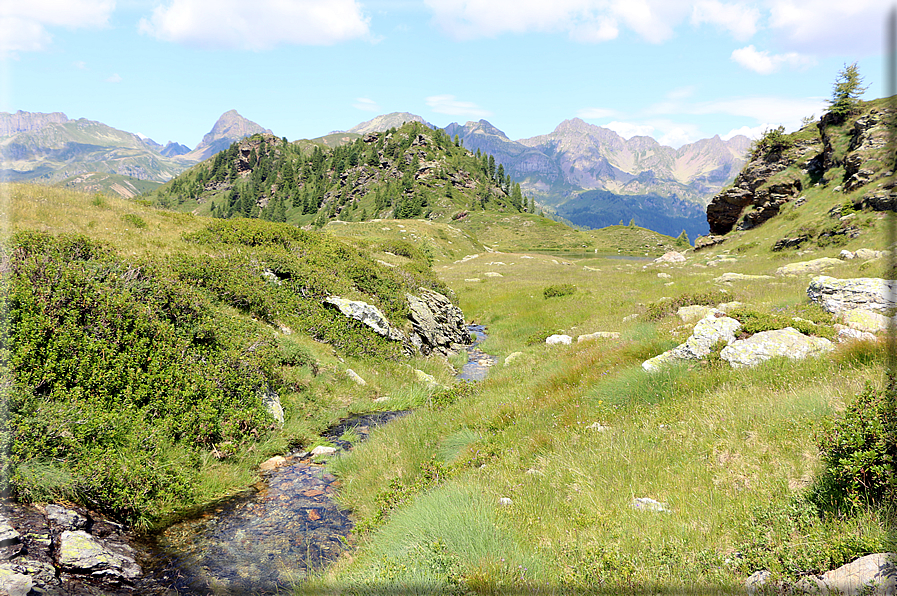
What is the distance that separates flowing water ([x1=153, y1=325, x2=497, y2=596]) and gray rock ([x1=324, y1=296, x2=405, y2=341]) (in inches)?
338

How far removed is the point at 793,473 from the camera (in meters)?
4.86

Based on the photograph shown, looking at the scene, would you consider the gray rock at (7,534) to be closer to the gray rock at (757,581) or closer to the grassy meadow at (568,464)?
the grassy meadow at (568,464)

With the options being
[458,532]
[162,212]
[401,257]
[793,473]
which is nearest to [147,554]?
[458,532]

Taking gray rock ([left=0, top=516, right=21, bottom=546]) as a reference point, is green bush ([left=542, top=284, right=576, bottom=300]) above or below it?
below

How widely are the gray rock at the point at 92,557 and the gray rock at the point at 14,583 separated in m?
0.54

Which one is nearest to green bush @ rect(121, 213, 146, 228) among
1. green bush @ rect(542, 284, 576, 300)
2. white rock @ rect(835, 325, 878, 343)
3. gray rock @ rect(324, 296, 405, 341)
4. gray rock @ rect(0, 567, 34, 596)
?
gray rock @ rect(324, 296, 405, 341)

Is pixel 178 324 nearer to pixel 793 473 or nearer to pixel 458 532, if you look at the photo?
pixel 458 532

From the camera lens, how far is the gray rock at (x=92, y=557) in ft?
17.0

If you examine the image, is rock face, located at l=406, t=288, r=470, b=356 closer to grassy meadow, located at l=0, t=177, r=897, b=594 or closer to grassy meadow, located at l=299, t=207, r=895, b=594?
grassy meadow, located at l=0, t=177, r=897, b=594

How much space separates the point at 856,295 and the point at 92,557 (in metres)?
17.3

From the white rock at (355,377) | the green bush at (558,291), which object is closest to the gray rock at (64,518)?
the white rock at (355,377)

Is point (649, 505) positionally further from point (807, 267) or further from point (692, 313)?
point (807, 267)

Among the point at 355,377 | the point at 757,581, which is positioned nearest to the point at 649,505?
the point at 757,581

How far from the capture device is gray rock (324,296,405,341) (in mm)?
17156
